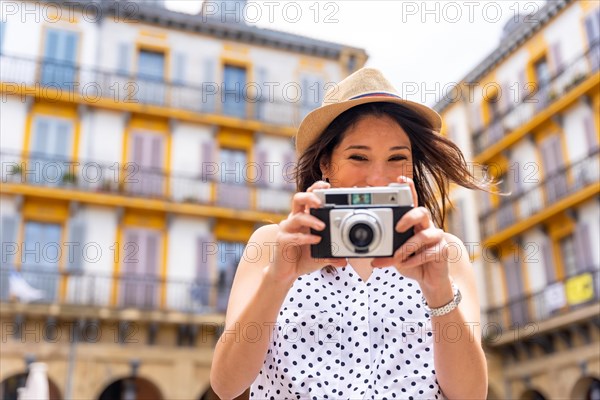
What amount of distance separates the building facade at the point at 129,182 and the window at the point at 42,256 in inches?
1.4

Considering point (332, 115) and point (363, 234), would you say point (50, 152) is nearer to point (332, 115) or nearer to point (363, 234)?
point (332, 115)

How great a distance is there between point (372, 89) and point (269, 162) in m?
18.5

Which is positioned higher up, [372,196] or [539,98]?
[539,98]

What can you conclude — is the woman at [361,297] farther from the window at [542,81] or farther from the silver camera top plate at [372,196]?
the window at [542,81]

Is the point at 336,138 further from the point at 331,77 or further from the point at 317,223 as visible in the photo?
the point at 331,77

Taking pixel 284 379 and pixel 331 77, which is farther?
pixel 331 77

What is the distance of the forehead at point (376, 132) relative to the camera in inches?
78.6

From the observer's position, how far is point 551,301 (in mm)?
18656

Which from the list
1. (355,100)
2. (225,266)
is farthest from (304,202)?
(225,266)

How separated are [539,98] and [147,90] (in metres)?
11.1

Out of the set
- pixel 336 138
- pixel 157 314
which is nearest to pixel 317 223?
pixel 336 138

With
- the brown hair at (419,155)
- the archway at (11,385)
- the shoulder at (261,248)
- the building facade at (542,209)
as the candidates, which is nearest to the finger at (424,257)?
the shoulder at (261,248)

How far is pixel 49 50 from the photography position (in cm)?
1933

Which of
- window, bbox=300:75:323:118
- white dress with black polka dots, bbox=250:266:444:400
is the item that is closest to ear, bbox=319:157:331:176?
white dress with black polka dots, bbox=250:266:444:400
